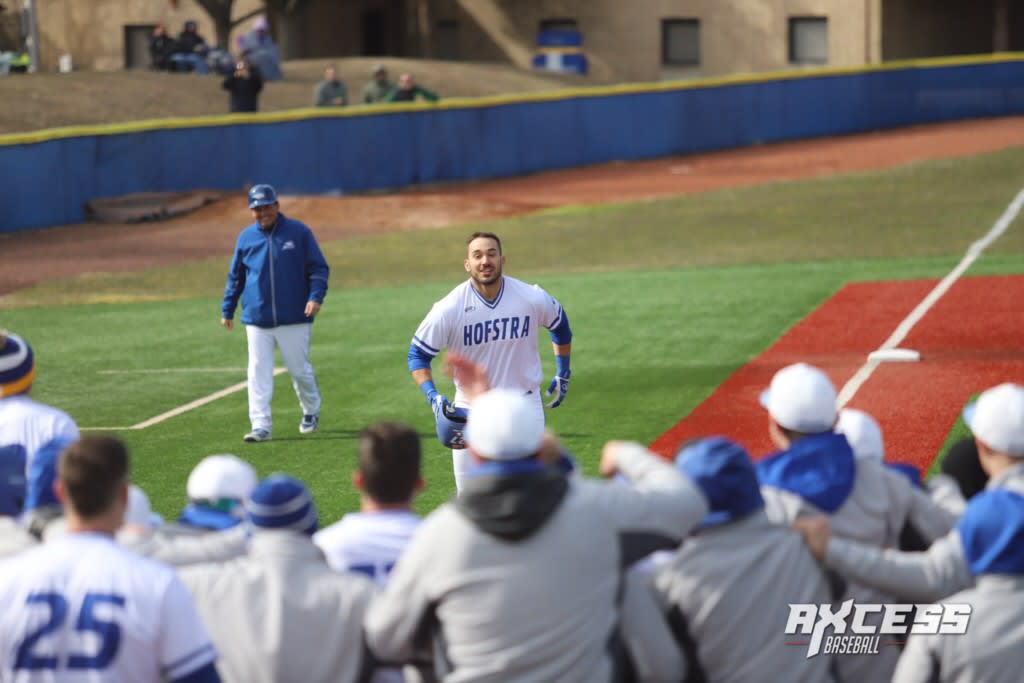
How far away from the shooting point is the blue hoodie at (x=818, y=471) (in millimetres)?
5477

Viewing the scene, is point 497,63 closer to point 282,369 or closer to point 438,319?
point 282,369

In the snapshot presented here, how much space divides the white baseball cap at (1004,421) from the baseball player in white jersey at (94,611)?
2691 millimetres

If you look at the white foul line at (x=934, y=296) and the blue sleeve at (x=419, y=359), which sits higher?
the blue sleeve at (x=419, y=359)

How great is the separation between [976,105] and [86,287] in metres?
23.9

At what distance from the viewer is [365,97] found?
34.5 meters

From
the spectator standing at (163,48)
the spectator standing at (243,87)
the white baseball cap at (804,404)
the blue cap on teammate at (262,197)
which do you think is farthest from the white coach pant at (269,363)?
the spectator standing at (163,48)

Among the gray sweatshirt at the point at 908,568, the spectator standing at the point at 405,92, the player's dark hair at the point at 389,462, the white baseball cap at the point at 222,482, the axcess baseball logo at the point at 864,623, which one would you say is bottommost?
the axcess baseball logo at the point at 864,623

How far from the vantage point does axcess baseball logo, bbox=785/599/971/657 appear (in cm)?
521

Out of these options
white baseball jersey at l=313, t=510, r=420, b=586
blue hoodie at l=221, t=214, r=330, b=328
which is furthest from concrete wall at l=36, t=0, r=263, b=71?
white baseball jersey at l=313, t=510, r=420, b=586

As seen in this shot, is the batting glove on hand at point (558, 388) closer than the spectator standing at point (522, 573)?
No

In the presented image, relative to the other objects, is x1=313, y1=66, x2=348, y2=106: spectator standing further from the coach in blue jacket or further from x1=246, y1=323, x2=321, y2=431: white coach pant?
x1=246, y1=323, x2=321, y2=431: white coach pant

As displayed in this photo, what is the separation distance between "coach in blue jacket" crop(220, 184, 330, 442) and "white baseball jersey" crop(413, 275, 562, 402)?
3198mm

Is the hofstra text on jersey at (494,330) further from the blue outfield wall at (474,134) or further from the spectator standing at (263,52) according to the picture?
the spectator standing at (263,52)

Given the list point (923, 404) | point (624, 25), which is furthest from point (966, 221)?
point (624, 25)
